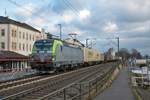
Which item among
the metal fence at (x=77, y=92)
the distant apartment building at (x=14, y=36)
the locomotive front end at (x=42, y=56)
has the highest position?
the distant apartment building at (x=14, y=36)

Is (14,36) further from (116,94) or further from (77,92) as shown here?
(77,92)

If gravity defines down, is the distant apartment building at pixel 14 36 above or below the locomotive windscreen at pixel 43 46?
above

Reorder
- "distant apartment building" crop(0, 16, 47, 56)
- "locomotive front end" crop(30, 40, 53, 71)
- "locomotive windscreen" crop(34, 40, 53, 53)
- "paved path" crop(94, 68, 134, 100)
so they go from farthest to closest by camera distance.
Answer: "distant apartment building" crop(0, 16, 47, 56) → "locomotive windscreen" crop(34, 40, 53, 53) → "locomotive front end" crop(30, 40, 53, 71) → "paved path" crop(94, 68, 134, 100)

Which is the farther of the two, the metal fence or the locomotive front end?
the locomotive front end

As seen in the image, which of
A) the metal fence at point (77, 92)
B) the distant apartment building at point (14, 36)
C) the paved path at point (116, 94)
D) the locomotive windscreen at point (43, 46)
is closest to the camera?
the metal fence at point (77, 92)

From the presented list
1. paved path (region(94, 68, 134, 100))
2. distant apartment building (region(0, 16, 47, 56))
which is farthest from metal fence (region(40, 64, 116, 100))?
distant apartment building (region(0, 16, 47, 56))

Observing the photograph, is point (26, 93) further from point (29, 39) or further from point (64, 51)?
point (29, 39)

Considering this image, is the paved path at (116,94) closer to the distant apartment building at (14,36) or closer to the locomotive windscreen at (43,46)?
the locomotive windscreen at (43,46)

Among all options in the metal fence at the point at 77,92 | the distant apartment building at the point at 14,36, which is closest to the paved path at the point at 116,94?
the metal fence at the point at 77,92

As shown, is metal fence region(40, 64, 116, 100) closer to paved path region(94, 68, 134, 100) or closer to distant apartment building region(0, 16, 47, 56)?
paved path region(94, 68, 134, 100)

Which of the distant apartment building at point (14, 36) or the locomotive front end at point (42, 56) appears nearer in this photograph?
the locomotive front end at point (42, 56)

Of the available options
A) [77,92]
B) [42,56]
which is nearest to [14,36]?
[42,56]

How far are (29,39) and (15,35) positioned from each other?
10006 mm

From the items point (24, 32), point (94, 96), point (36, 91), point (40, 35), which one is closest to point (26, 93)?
point (36, 91)
